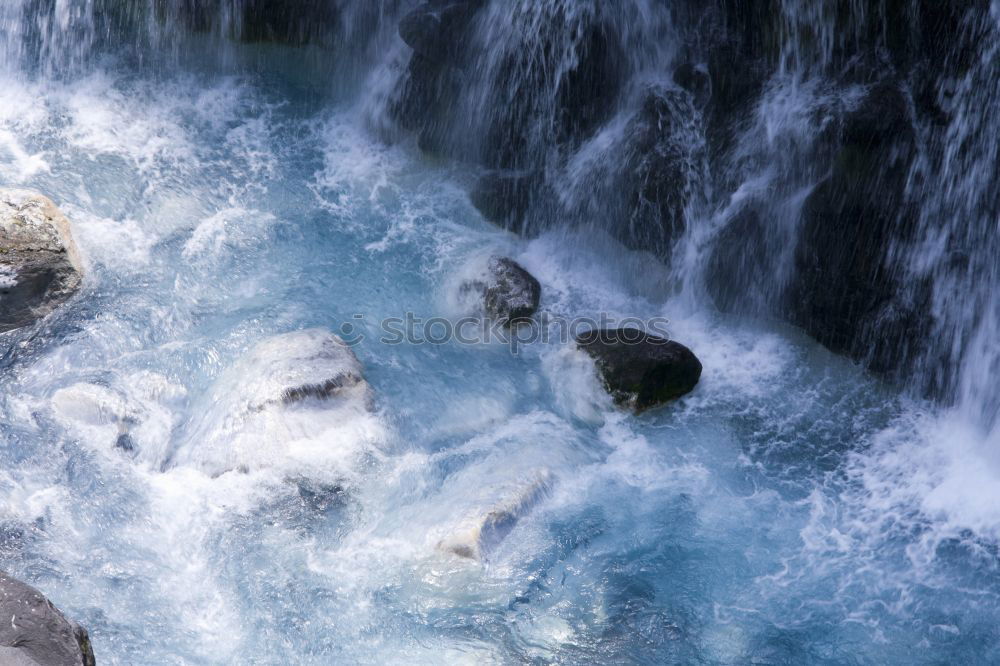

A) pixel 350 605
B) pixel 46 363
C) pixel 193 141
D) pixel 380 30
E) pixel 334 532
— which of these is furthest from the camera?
pixel 380 30

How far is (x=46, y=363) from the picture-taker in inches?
304

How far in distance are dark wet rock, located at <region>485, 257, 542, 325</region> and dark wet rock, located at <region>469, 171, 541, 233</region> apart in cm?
82

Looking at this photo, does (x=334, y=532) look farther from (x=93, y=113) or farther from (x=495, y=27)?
(x=93, y=113)

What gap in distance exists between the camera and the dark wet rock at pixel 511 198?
30.7ft

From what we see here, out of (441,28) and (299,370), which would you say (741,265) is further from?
(299,370)

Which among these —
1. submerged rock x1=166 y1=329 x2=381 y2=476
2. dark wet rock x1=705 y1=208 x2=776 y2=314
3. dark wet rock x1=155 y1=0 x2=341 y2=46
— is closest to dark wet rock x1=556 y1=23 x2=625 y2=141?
dark wet rock x1=705 y1=208 x2=776 y2=314

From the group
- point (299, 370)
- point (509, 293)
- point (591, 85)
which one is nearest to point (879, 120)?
point (591, 85)

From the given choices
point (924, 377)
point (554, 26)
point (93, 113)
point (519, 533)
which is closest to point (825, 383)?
point (924, 377)

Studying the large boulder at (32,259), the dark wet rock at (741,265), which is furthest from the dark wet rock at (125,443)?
the dark wet rock at (741,265)

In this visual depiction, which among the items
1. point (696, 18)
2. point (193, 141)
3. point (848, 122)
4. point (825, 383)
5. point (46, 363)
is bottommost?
point (46, 363)

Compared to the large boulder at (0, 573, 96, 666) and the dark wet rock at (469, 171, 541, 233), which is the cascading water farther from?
the large boulder at (0, 573, 96, 666)

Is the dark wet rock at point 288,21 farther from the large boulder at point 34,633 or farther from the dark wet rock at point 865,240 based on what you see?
the large boulder at point 34,633

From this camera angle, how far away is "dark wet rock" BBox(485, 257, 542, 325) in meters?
8.41

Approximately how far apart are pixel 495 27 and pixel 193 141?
A: 325 centimetres
